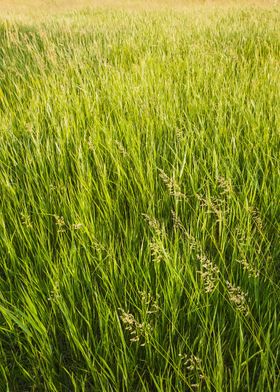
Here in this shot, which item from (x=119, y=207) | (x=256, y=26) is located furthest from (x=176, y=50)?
(x=119, y=207)

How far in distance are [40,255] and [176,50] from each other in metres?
2.77

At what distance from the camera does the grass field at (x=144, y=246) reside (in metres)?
0.83

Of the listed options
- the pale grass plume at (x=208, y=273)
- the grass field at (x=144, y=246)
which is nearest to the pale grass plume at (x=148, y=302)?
the grass field at (x=144, y=246)

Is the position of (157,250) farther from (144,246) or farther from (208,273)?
(144,246)

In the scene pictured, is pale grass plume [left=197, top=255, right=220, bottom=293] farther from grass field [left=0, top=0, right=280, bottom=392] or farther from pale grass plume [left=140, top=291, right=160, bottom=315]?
pale grass plume [left=140, top=291, right=160, bottom=315]

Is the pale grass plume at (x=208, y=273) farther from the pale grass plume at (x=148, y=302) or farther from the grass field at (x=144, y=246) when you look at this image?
the pale grass plume at (x=148, y=302)

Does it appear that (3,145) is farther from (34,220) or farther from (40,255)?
(40,255)

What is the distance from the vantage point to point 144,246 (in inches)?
43.9

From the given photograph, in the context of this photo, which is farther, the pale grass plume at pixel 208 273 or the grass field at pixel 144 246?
the grass field at pixel 144 246

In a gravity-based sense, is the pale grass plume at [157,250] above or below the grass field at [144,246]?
above

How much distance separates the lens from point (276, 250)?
1102 mm

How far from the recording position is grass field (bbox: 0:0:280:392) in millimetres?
833

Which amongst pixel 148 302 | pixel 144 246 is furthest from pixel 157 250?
pixel 144 246

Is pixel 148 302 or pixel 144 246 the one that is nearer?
pixel 148 302
